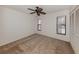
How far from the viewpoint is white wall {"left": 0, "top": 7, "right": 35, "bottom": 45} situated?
361cm

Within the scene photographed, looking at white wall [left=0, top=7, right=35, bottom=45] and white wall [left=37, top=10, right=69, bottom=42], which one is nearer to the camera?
white wall [left=37, top=10, right=69, bottom=42]

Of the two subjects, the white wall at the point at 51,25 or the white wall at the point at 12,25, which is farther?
the white wall at the point at 12,25

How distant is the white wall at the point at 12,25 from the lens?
11.8 ft

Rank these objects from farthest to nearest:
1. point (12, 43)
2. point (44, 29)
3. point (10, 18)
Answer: point (10, 18), point (12, 43), point (44, 29)

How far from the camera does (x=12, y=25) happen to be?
421 centimetres

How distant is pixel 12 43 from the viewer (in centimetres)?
398

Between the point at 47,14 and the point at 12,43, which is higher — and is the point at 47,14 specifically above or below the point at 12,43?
above

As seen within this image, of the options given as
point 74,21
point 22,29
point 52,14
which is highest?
point 52,14

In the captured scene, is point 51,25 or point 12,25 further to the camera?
point 12,25
